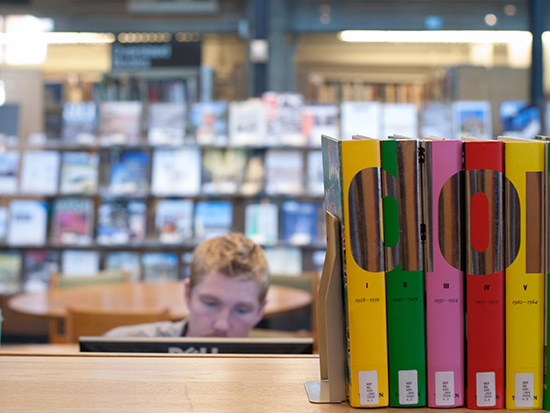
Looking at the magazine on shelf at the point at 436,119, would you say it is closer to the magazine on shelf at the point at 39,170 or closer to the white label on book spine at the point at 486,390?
the magazine on shelf at the point at 39,170

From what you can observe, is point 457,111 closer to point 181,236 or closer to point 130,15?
point 181,236

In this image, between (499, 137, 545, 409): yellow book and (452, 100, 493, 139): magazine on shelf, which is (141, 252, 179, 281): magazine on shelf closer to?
(452, 100, 493, 139): magazine on shelf

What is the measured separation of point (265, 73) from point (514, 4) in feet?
8.01

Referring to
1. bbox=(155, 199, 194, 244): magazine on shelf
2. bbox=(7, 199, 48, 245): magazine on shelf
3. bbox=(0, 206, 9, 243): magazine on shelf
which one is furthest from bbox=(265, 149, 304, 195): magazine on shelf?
bbox=(0, 206, 9, 243): magazine on shelf

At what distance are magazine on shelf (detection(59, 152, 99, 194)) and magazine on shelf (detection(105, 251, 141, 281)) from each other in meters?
0.60

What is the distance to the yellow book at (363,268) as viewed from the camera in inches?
36.6

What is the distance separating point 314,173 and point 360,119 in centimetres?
57

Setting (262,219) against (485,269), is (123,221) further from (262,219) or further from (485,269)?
(485,269)

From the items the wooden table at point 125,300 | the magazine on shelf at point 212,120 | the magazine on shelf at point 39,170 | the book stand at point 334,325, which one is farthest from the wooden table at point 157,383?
the magazine on shelf at point 39,170

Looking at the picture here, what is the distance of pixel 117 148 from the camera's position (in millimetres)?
5297

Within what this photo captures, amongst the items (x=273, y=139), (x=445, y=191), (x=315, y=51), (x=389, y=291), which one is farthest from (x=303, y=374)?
(x=315, y=51)

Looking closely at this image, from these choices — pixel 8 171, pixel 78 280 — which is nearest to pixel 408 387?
pixel 78 280

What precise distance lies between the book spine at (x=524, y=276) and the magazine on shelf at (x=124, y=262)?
468 centimetres

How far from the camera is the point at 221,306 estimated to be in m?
1.78
